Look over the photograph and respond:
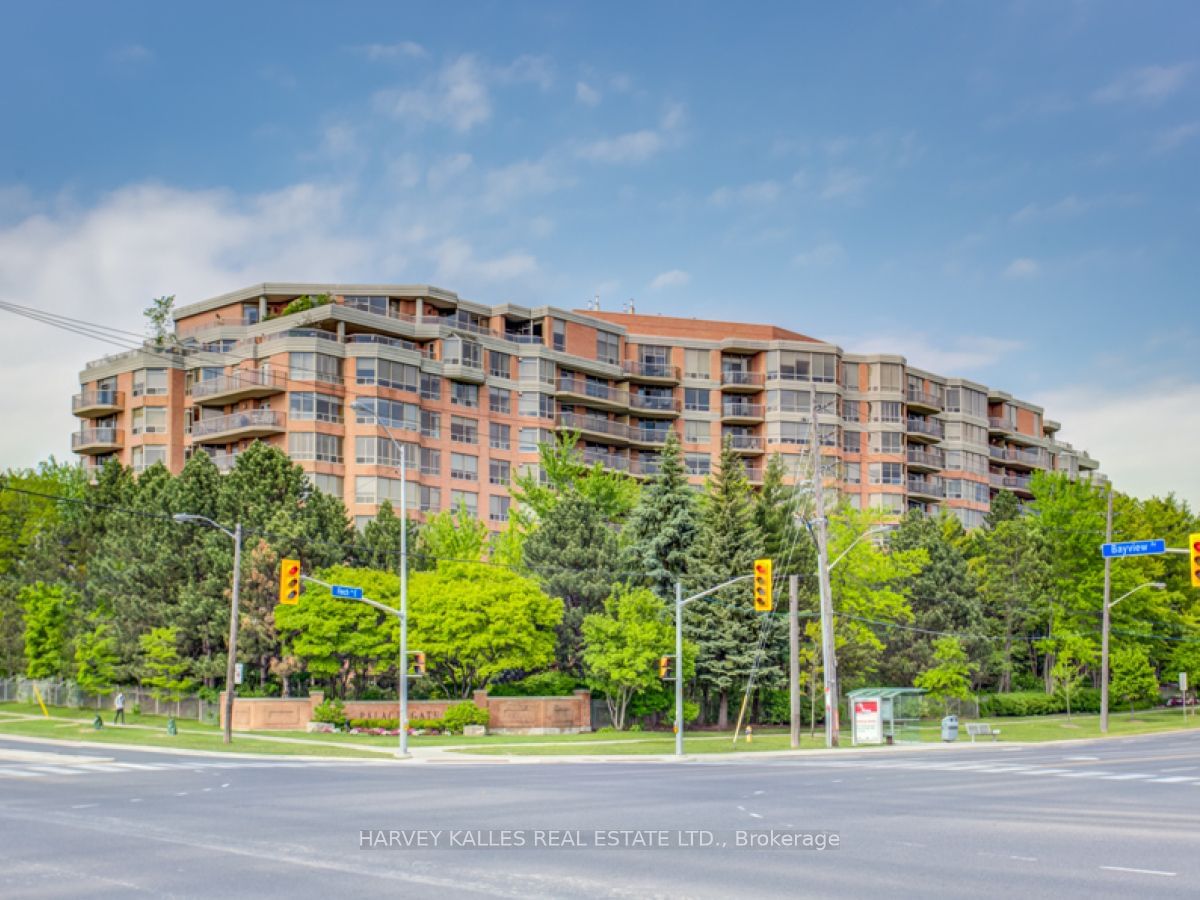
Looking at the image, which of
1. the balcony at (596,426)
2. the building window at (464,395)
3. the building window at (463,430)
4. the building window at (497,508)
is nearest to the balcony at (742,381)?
the balcony at (596,426)

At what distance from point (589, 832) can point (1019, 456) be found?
11602 cm

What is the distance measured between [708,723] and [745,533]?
1048cm

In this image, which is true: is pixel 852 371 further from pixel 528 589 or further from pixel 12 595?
pixel 12 595

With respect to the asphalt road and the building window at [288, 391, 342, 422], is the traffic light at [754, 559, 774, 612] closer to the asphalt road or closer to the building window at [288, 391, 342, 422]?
the asphalt road

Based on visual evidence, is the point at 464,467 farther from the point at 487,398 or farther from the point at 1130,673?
the point at 1130,673

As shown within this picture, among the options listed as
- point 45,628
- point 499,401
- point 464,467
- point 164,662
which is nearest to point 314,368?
point 464,467

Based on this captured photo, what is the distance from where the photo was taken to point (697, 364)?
102375 mm

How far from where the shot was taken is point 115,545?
64250 millimetres

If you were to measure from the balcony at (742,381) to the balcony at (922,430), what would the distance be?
49.6 ft

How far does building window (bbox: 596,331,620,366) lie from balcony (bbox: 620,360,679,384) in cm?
95

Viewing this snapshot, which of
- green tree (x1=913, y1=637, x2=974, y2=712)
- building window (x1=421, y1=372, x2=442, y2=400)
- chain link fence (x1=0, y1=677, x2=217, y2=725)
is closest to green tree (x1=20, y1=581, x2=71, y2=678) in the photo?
chain link fence (x1=0, y1=677, x2=217, y2=725)

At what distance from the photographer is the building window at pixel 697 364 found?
4018 inches

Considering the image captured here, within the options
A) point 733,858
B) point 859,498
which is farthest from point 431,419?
point 733,858

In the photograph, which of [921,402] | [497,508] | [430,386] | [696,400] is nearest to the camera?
[430,386]
